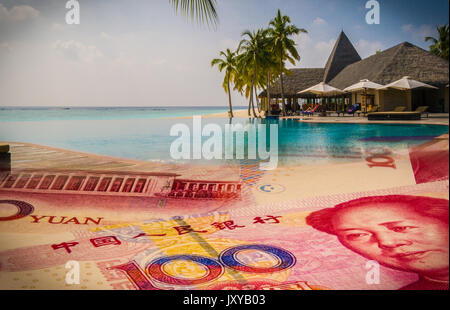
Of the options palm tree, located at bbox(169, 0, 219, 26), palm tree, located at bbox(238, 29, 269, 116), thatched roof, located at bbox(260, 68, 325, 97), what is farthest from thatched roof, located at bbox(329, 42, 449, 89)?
palm tree, located at bbox(169, 0, 219, 26)

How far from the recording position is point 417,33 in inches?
73.4

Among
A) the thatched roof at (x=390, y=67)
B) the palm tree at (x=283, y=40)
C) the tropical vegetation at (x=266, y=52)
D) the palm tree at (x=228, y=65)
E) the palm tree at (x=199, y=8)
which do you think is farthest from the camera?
the palm tree at (x=228, y=65)

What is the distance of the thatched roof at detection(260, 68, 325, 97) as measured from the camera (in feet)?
91.1

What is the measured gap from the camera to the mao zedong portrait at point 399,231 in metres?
1.72

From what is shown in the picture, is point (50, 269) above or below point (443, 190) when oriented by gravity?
below

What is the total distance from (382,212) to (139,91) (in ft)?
18.3

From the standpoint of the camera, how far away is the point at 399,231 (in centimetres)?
281

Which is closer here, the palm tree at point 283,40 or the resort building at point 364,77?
the resort building at point 364,77

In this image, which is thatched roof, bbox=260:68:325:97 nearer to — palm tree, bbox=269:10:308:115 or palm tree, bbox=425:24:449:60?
palm tree, bbox=269:10:308:115

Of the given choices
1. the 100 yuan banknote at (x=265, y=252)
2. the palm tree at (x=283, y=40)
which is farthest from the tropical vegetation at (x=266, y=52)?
the 100 yuan banknote at (x=265, y=252)

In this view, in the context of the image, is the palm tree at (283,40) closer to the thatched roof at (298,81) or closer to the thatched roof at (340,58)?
the thatched roof at (298,81)

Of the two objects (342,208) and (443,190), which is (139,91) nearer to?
(342,208)

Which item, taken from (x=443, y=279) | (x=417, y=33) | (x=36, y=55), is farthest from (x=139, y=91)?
(x=443, y=279)
